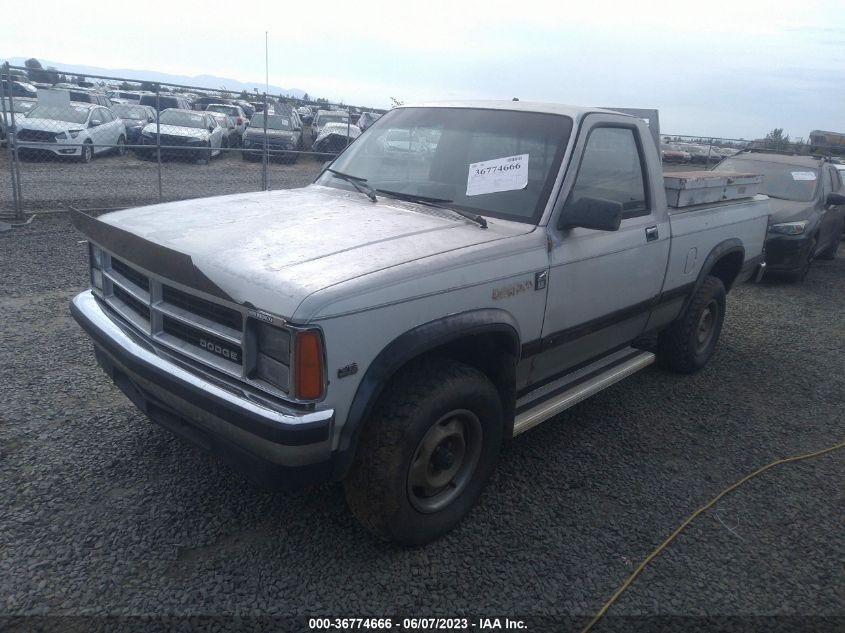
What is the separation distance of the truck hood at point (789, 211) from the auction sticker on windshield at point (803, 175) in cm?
50

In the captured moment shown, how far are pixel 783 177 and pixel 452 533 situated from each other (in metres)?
9.23

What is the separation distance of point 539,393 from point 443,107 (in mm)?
1892

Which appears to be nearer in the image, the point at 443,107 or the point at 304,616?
the point at 304,616

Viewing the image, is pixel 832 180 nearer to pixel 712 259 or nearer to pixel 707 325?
pixel 707 325

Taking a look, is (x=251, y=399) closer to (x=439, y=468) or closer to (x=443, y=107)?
(x=439, y=468)

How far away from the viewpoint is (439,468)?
10.2 ft

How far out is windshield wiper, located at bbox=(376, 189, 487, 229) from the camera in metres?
3.38

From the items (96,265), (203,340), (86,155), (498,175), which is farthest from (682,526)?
(86,155)

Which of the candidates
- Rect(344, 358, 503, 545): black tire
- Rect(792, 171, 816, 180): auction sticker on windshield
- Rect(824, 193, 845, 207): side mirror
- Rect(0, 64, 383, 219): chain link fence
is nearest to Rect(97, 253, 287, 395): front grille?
Rect(344, 358, 503, 545): black tire

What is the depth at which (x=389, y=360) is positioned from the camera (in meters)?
2.64

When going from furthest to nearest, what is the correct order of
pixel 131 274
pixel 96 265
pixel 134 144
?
Result: 1. pixel 134 144
2. pixel 96 265
3. pixel 131 274

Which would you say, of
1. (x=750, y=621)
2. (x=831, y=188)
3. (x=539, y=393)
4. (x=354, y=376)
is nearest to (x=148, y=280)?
(x=354, y=376)

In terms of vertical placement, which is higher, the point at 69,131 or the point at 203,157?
the point at 69,131

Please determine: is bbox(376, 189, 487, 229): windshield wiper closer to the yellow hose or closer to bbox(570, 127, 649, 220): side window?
bbox(570, 127, 649, 220): side window
